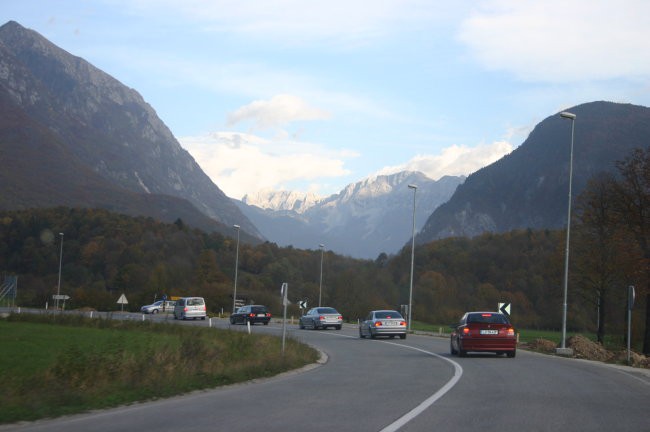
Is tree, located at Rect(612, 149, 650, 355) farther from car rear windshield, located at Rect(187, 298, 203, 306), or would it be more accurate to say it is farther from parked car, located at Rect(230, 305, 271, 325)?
car rear windshield, located at Rect(187, 298, 203, 306)

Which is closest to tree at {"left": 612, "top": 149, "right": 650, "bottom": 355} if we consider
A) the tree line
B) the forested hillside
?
the tree line

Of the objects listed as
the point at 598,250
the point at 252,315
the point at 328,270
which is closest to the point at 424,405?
the point at 598,250

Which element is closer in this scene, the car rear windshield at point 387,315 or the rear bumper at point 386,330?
the rear bumper at point 386,330

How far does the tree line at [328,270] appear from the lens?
169 feet

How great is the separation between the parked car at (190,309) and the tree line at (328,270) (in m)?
21.7

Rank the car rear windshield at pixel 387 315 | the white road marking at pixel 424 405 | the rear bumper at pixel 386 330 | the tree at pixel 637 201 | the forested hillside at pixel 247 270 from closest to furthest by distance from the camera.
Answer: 1. the white road marking at pixel 424 405
2. the tree at pixel 637 201
3. the rear bumper at pixel 386 330
4. the car rear windshield at pixel 387 315
5. the forested hillside at pixel 247 270

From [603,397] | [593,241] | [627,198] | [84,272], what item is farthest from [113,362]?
[84,272]

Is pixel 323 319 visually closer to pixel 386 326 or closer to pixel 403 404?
pixel 386 326

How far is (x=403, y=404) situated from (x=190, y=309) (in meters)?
52.5

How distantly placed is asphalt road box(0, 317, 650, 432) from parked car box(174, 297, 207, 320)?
43.6 metres

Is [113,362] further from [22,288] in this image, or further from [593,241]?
[22,288]

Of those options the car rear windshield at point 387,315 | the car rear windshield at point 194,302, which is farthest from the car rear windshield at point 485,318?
the car rear windshield at point 194,302

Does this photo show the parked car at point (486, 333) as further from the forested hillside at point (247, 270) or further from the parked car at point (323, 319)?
the forested hillside at point (247, 270)

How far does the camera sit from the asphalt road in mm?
11305
